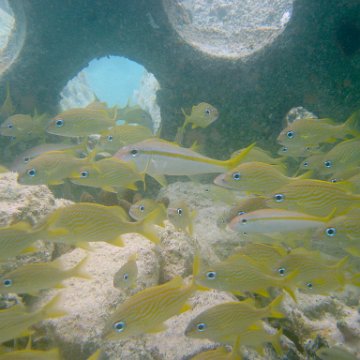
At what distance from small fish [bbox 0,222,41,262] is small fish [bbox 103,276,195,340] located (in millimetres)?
1003

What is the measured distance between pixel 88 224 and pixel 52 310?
0.81 m

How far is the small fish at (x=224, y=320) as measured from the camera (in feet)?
8.05

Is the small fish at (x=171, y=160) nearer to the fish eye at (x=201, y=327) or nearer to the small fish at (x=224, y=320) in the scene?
the small fish at (x=224, y=320)

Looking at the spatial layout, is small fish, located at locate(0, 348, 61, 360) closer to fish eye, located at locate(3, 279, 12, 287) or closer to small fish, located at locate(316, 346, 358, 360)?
fish eye, located at locate(3, 279, 12, 287)

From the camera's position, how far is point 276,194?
318 centimetres

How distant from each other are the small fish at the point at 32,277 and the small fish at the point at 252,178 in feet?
5.69

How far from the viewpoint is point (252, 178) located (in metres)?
3.42

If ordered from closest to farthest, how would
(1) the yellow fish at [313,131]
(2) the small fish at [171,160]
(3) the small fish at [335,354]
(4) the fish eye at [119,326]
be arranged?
(4) the fish eye at [119,326] → (2) the small fish at [171,160] → (3) the small fish at [335,354] → (1) the yellow fish at [313,131]

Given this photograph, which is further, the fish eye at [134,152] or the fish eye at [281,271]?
the fish eye at [281,271]

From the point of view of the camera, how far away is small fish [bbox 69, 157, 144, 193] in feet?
11.5

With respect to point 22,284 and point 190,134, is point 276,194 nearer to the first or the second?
point 22,284

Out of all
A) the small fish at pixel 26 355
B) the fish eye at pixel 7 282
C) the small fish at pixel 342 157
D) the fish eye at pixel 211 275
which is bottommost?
the small fish at pixel 26 355

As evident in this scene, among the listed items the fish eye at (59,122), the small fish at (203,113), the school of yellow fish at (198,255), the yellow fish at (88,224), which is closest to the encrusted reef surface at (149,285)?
the school of yellow fish at (198,255)

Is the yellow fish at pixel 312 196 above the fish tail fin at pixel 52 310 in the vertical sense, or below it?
above
